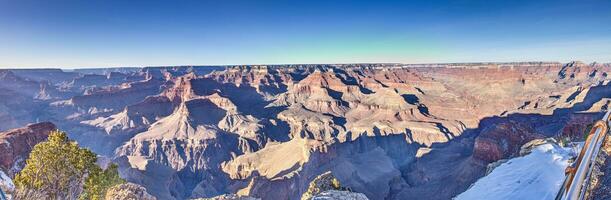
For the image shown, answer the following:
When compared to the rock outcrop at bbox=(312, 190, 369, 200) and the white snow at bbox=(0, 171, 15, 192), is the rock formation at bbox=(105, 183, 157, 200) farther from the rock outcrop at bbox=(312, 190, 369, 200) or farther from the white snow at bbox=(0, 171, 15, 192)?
the rock outcrop at bbox=(312, 190, 369, 200)

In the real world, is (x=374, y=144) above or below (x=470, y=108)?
below

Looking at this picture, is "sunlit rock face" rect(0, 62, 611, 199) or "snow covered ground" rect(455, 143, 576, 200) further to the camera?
"sunlit rock face" rect(0, 62, 611, 199)

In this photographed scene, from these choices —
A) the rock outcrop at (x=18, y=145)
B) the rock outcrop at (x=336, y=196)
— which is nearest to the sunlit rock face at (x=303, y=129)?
the rock outcrop at (x=18, y=145)

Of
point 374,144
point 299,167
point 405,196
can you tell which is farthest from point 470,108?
point 299,167

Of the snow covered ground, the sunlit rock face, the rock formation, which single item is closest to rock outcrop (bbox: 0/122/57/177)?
the sunlit rock face

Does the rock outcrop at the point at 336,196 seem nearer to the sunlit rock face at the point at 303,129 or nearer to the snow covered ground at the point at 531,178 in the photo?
the snow covered ground at the point at 531,178

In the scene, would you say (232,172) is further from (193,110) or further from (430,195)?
(193,110)

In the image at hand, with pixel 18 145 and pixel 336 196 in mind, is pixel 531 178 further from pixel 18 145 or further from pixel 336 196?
pixel 18 145
